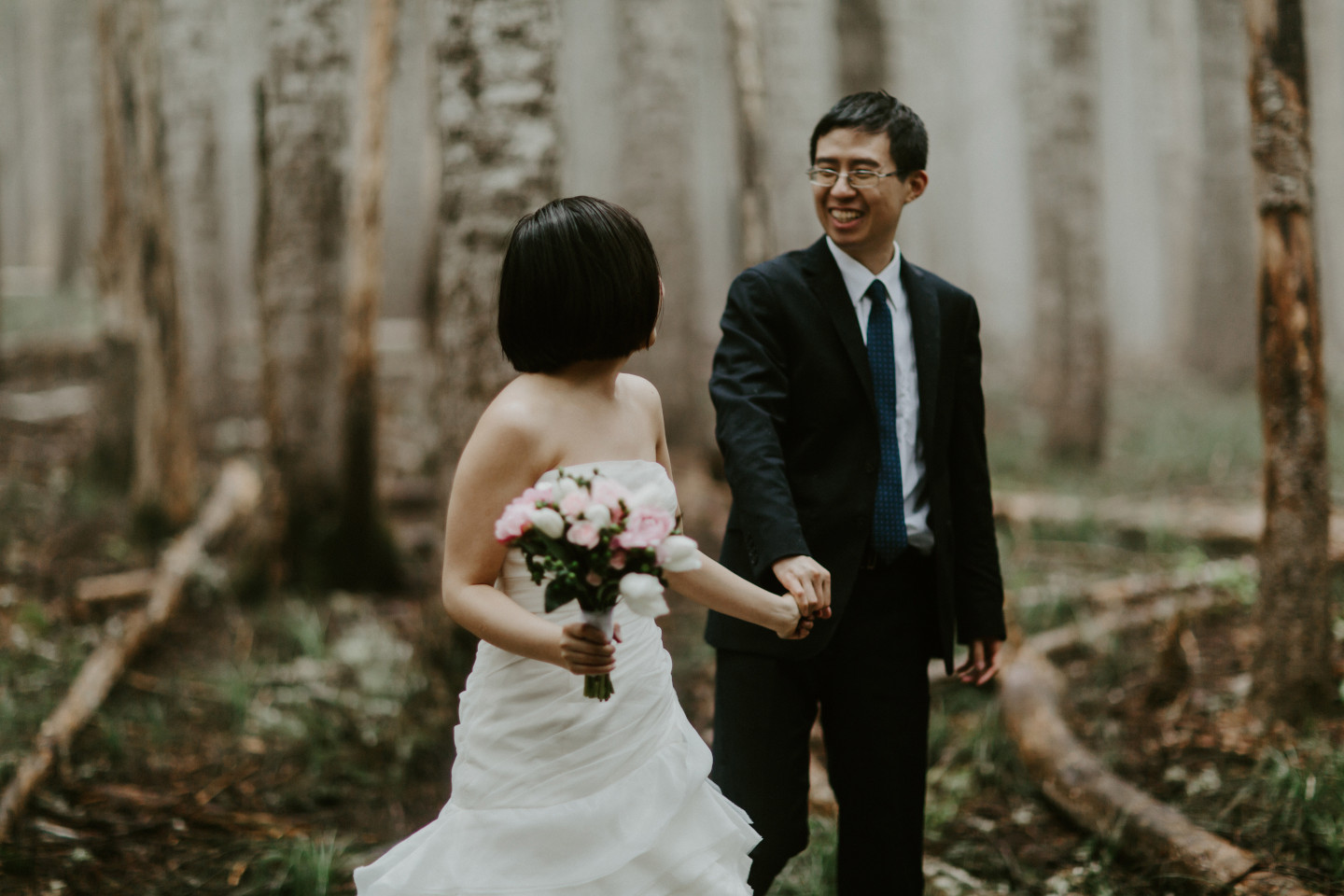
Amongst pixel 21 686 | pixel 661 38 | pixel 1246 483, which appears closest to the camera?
pixel 21 686

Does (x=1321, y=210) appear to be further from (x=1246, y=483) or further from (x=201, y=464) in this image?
(x=201, y=464)

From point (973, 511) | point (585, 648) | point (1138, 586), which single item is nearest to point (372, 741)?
point (973, 511)

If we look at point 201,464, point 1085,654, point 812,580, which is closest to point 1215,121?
point 1085,654

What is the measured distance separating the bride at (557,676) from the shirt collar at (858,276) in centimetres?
86

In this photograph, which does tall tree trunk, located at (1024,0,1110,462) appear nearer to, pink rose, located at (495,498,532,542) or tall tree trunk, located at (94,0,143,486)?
tall tree trunk, located at (94,0,143,486)

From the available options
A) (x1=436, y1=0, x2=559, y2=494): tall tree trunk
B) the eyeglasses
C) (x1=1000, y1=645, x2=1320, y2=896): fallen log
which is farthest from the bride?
(x1=436, y1=0, x2=559, y2=494): tall tree trunk

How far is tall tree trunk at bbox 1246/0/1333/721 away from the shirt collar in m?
1.90

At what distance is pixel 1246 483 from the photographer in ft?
27.6

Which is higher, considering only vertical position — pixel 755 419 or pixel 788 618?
pixel 755 419

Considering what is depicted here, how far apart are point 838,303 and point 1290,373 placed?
6.90 feet

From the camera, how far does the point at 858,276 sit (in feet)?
9.50

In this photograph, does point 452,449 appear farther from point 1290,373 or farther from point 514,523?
point 1290,373

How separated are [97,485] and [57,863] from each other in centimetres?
569

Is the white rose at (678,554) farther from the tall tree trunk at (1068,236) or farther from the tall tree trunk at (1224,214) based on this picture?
the tall tree trunk at (1224,214)
